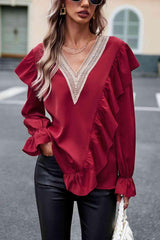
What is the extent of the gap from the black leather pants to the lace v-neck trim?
326mm

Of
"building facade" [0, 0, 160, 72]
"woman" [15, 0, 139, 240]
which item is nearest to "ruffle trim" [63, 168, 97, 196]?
"woman" [15, 0, 139, 240]

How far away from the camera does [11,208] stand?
4.12 meters

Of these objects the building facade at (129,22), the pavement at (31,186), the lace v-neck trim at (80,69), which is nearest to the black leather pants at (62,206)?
the lace v-neck trim at (80,69)

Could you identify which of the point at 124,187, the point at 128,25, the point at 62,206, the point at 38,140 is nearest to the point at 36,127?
the point at 38,140

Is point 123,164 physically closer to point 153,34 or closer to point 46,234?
point 46,234

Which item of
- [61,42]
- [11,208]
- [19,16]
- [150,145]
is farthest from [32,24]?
[61,42]

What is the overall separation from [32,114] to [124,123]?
1.59 feet

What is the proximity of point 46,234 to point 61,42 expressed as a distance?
0.89 meters

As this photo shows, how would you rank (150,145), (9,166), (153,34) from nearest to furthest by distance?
1. (9,166)
2. (150,145)
3. (153,34)

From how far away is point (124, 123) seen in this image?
200 centimetres

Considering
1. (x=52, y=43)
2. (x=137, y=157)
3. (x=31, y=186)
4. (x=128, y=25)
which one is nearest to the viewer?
(x=52, y=43)

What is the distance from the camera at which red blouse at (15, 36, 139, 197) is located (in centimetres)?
195

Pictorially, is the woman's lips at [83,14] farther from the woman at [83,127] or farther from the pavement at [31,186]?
the pavement at [31,186]

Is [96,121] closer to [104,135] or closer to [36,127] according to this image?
[104,135]
